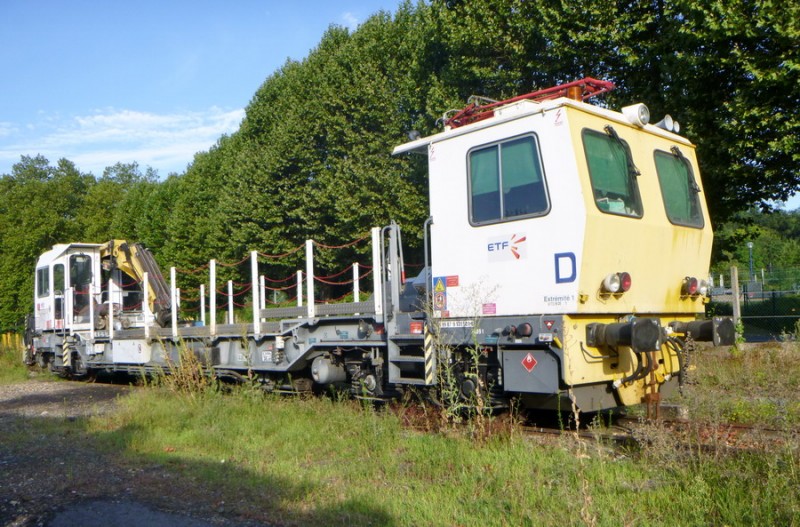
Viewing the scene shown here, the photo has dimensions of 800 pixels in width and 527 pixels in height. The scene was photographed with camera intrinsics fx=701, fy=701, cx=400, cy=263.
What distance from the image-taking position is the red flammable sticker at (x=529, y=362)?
6.63 m

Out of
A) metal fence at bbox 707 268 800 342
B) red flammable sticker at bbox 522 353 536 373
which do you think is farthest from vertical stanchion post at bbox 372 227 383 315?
metal fence at bbox 707 268 800 342

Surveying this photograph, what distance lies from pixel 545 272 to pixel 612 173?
1.33m

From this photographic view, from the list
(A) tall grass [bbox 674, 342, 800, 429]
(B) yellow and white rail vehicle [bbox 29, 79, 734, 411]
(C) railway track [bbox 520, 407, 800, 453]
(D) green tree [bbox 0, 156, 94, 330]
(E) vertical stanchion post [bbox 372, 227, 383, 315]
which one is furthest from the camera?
(D) green tree [bbox 0, 156, 94, 330]

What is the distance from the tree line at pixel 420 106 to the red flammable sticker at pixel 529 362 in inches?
141

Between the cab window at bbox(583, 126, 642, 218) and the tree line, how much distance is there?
8.11 ft

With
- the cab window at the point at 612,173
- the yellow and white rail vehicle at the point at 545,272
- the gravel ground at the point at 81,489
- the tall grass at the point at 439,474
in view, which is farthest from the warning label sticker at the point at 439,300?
the gravel ground at the point at 81,489

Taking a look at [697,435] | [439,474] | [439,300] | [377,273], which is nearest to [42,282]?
→ [377,273]

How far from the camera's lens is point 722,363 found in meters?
11.2

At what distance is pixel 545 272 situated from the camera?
666 cm

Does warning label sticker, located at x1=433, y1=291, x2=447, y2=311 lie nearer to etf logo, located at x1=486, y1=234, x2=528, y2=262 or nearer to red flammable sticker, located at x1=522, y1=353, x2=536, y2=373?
etf logo, located at x1=486, y1=234, x2=528, y2=262

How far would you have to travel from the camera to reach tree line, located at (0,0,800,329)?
38.9 feet

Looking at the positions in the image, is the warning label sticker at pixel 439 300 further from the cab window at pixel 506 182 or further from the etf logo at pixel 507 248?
the cab window at pixel 506 182

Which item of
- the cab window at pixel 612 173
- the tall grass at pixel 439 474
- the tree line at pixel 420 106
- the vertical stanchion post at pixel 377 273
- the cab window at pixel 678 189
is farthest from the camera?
the tree line at pixel 420 106

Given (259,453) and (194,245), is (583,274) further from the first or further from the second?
(194,245)
